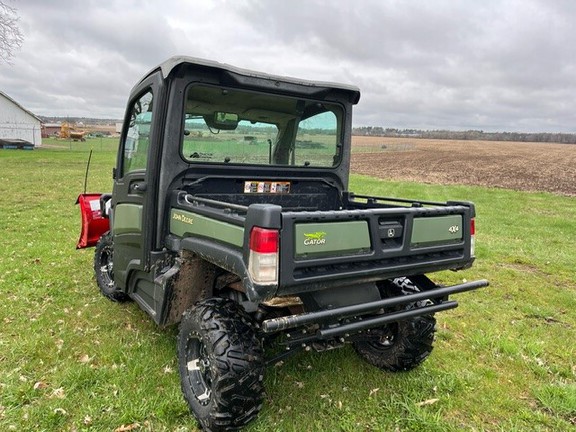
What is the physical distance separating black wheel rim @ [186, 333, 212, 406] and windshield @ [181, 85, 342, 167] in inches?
54.2

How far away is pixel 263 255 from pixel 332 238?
17.6 inches

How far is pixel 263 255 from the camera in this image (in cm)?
242

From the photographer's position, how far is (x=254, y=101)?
3.75 meters

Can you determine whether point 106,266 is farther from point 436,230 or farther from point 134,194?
point 436,230

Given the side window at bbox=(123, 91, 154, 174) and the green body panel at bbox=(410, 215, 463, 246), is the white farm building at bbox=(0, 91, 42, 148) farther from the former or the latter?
the green body panel at bbox=(410, 215, 463, 246)

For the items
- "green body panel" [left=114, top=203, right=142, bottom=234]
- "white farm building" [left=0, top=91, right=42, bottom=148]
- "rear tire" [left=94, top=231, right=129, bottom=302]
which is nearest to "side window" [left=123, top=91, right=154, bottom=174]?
"green body panel" [left=114, top=203, right=142, bottom=234]

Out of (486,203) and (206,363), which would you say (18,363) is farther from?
(486,203)

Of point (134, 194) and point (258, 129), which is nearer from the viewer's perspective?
point (134, 194)

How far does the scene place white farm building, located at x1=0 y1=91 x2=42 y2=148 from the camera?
40719 mm

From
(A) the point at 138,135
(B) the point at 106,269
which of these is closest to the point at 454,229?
(A) the point at 138,135

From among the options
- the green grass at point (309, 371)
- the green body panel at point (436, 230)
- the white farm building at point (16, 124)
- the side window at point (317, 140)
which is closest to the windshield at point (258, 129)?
the side window at point (317, 140)

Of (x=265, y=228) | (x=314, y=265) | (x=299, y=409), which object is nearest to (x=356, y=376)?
(x=299, y=409)

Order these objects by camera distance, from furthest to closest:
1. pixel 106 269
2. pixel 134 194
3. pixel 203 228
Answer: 1. pixel 106 269
2. pixel 134 194
3. pixel 203 228

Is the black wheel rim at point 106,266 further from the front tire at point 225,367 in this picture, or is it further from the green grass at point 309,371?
the front tire at point 225,367
